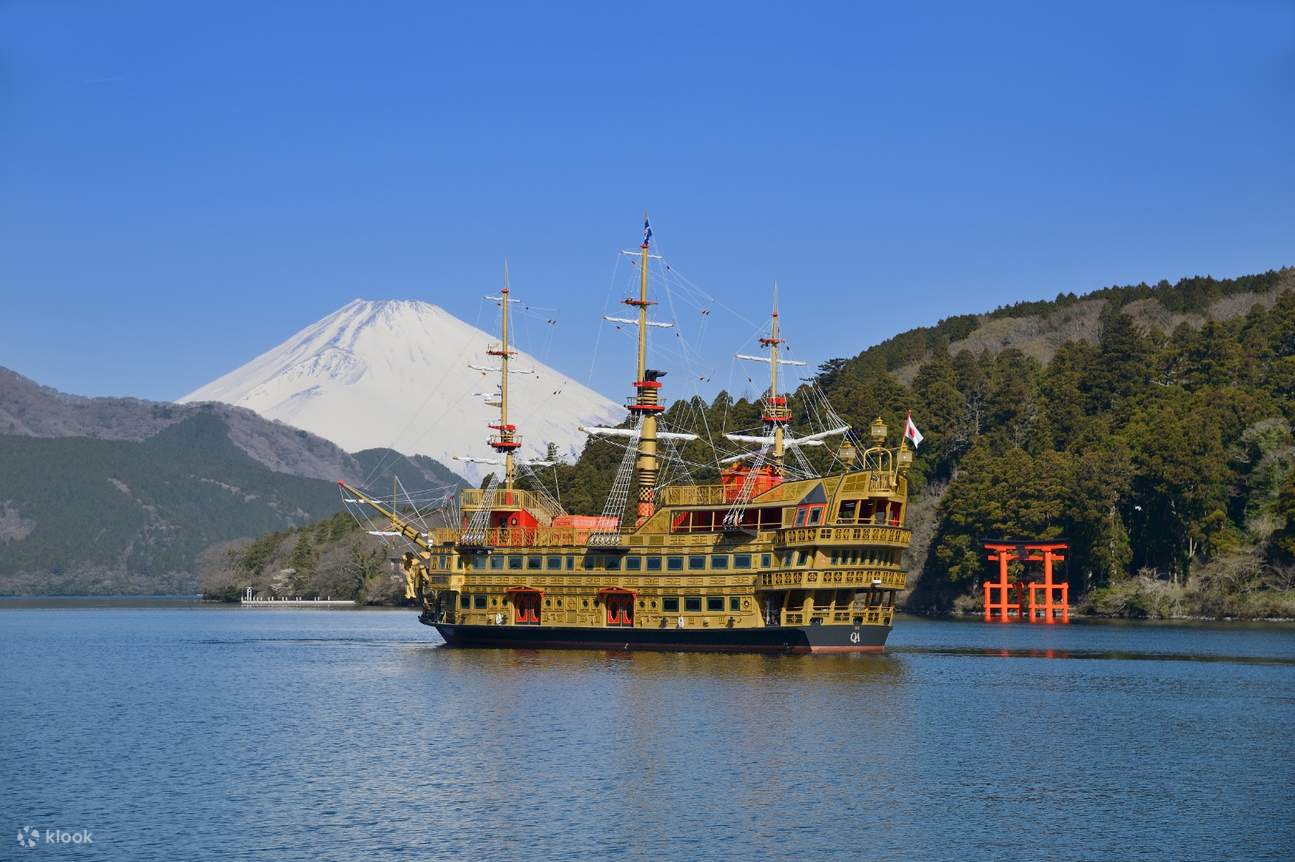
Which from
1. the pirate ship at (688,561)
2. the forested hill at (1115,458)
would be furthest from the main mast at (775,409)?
the forested hill at (1115,458)

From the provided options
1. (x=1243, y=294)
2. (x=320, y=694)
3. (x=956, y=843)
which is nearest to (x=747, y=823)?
(x=956, y=843)

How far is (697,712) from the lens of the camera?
46156 millimetres

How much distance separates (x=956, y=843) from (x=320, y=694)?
29.7 m

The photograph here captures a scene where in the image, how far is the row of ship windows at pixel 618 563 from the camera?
6372 centimetres

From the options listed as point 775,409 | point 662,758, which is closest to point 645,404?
point 775,409

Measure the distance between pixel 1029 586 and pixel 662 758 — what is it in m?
65.7

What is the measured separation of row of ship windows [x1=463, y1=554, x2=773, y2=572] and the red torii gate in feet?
132

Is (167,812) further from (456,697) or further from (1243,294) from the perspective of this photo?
(1243,294)

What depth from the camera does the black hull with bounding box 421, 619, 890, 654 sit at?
63.0m

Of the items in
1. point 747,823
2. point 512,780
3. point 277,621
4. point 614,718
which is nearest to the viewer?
point 747,823

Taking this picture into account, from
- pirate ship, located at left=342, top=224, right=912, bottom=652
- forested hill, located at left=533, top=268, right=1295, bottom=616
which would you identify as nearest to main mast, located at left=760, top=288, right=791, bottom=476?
pirate ship, located at left=342, top=224, right=912, bottom=652
